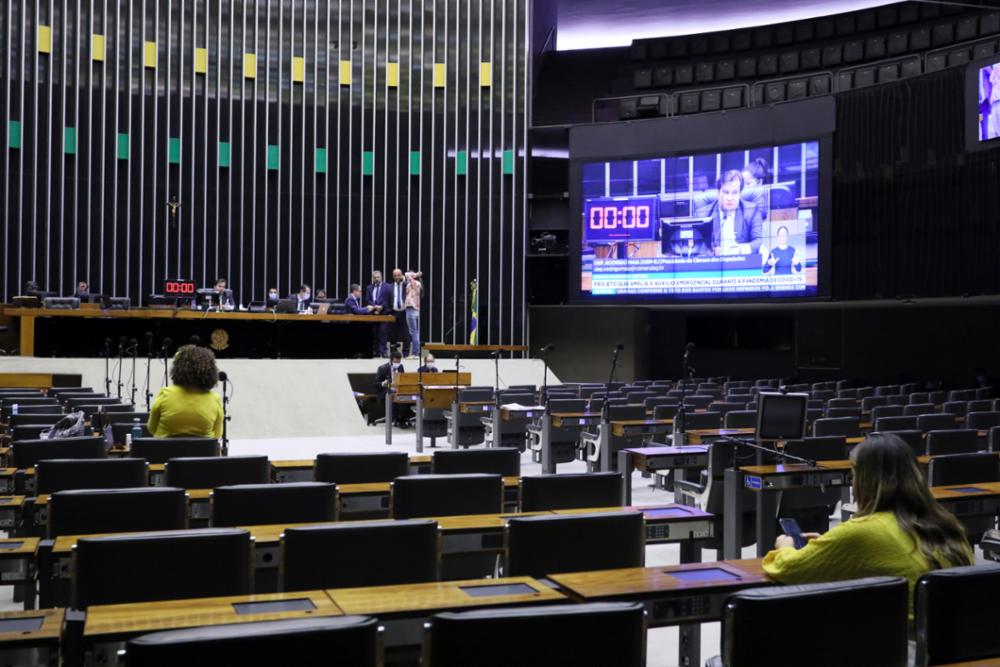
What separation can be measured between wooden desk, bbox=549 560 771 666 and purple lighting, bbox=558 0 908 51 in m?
20.9

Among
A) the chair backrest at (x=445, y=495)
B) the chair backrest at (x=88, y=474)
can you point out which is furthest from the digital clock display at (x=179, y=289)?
the chair backrest at (x=445, y=495)

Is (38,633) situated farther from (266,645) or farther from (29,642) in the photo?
(266,645)

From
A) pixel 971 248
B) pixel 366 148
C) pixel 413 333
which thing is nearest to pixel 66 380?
pixel 413 333

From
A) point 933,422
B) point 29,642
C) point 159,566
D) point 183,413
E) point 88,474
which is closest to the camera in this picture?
point 29,642

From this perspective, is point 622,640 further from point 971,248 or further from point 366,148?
point 366,148

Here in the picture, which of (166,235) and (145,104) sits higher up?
(145,104)

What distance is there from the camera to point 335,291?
837 inches

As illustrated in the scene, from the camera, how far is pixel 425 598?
2656mm

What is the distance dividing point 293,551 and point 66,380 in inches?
486

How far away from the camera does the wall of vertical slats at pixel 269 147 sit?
1953 centimetres

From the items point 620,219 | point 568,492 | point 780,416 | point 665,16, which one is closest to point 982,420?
point 780,416

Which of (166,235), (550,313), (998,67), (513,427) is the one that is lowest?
(513,427)

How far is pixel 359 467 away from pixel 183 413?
1236 mm

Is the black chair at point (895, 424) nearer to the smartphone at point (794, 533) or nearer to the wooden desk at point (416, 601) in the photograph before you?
the smartphone at point (794, 533)
